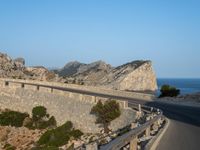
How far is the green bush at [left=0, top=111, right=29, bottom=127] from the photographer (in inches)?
2136

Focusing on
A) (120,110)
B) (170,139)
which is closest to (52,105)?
(120,110)

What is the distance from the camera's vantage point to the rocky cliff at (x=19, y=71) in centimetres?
10654

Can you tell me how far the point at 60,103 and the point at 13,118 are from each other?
928 centimetres

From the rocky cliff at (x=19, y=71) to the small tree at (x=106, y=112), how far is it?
64.3 metres

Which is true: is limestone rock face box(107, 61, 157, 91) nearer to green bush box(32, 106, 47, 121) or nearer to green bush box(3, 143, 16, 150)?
green bush box(32, 106, 47, 121)

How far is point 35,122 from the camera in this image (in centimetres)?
5191

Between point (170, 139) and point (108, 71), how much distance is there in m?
140

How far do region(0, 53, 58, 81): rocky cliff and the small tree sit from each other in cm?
6430

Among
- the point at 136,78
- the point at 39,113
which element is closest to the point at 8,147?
the point at 39,113

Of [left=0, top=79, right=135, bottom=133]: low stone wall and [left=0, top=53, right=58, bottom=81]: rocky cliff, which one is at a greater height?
[left=0, top=53, right=58, bottom=81]: rocky cliff

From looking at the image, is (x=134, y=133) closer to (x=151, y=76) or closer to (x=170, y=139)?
(x=170, y=139)

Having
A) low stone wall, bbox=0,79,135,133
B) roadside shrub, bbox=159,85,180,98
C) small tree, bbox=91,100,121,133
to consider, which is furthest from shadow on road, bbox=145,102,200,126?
roadside shrub, bbox=159,85,180,98

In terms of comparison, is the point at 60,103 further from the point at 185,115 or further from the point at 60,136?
the point at 185,115

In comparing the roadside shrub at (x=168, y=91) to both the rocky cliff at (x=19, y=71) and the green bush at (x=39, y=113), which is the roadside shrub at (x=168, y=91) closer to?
the green bush at (x=39, y=113)
